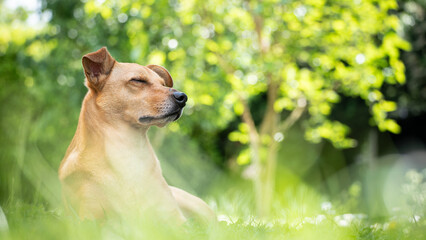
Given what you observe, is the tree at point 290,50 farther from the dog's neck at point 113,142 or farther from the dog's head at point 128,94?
the dog's neck at point 113,142

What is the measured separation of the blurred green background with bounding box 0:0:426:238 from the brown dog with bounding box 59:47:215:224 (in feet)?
2.39

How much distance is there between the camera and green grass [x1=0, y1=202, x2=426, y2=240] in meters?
2.06

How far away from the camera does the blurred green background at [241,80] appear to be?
4945 millimetres

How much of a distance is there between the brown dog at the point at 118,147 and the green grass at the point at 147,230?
12 cm

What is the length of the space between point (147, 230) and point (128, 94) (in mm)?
767

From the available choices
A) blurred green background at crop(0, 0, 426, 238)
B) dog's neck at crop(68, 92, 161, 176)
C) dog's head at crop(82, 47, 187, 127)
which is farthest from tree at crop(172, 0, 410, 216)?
dog's neck at crop(68, 92, 161, 176)

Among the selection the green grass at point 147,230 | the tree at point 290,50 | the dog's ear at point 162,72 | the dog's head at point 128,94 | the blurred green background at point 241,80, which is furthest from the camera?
the tree at point 290,50

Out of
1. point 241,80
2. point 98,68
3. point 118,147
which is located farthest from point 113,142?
point 241,80

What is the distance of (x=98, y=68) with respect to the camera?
8.01 ft

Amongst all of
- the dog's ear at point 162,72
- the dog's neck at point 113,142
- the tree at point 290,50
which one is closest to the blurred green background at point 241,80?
the tree at point 290,50

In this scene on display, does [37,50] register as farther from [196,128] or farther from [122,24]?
[196,128]

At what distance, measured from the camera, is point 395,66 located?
19.1ft

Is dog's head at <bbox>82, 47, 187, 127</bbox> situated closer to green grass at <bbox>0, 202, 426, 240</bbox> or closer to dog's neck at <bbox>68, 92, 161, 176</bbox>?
dog's neck at <bbox>68, 92, 161, 176</bbox>

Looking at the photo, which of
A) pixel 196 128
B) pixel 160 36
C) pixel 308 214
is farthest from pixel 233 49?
pixel 196 128
